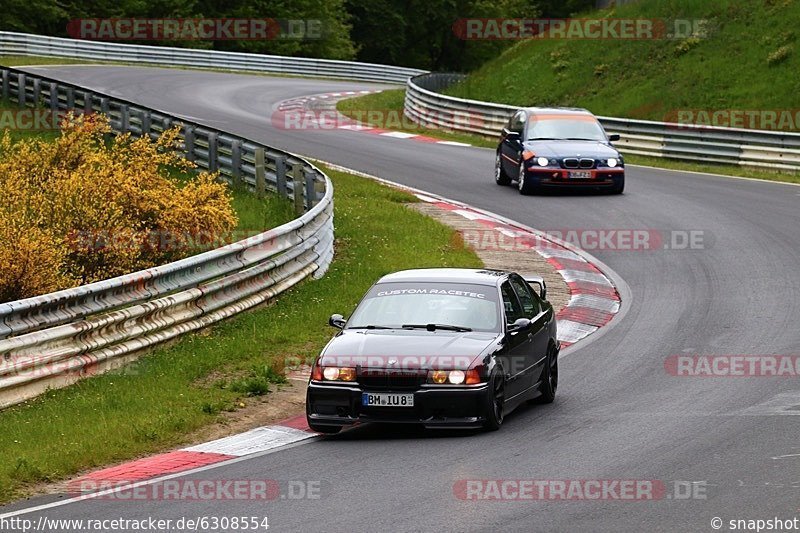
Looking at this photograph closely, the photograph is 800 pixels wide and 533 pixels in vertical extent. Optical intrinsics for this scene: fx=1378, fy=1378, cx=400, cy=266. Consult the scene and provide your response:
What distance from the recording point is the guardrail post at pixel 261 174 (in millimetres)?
24031

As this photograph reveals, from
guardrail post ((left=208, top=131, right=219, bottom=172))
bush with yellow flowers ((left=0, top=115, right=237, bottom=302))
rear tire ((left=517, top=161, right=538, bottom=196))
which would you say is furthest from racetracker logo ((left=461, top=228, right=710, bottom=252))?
guardrail post ((left=208, top=131, right=219, bottom=172))

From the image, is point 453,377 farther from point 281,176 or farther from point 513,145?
point 513,145

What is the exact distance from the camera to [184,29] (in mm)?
71938

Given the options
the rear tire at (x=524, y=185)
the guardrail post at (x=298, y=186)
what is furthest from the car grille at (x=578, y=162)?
the guardrail post at (x=298, y=186)

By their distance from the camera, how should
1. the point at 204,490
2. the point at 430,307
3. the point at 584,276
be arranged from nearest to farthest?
Answer: the point at 204,490 → the point at 430,307 → the point at 584,276

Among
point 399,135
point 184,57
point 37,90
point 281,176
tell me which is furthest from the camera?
point 184,57

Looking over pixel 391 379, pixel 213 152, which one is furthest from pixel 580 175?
pixel 391 379

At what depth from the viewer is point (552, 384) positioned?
13062 mm

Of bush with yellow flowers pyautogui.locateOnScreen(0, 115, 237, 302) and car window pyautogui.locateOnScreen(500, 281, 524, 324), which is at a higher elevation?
car window pyautogui.locateOnScreen(500, 281, 524, 324)

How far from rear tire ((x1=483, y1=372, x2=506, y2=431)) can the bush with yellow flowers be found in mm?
6013

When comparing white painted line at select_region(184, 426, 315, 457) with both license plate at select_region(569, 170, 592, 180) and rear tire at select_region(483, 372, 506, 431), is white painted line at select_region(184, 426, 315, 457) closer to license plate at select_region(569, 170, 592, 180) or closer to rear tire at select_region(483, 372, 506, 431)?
rear tire at select_region(483, 372, 506, 431)

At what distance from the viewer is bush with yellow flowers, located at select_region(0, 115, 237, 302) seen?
1523 centimetres

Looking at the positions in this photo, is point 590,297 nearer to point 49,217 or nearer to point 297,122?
point 49,217

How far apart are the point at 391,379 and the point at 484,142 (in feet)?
84.4
